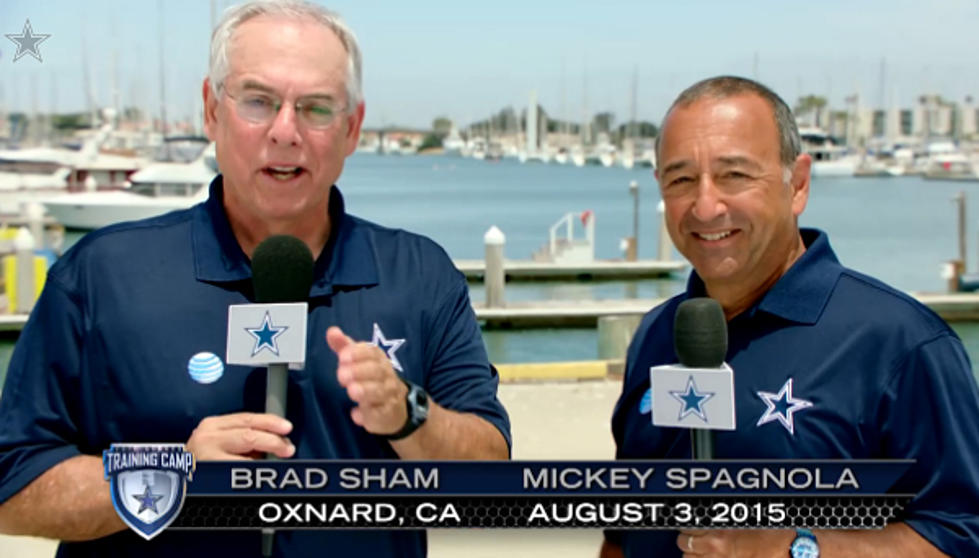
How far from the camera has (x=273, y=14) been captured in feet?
7.54

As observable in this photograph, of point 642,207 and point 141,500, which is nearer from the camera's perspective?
point 141,500

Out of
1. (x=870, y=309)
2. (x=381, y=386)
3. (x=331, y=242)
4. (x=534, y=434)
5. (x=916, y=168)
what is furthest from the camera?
(x=916, y=168)

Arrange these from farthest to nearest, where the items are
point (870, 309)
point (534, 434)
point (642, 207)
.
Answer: point (642, 207), point (534, 434), point (870, 309)

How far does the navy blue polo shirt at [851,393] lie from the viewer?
2043 millimetres

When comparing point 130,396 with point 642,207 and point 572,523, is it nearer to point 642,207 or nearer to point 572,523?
point 572,523

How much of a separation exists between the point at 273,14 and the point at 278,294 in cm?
70

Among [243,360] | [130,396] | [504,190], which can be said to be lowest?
[504,190]

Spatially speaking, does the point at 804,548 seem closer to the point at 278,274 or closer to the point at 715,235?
the point at 715,235

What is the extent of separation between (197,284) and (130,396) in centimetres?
27

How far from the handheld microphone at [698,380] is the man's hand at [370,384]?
465 millimetres

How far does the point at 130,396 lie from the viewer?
2236mm

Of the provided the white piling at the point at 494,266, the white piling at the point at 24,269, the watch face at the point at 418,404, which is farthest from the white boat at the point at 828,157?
the watch face at the point at 418,404

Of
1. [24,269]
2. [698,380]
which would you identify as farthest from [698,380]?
[24,269]

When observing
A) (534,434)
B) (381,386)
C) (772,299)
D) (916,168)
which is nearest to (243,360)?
(381,386)
